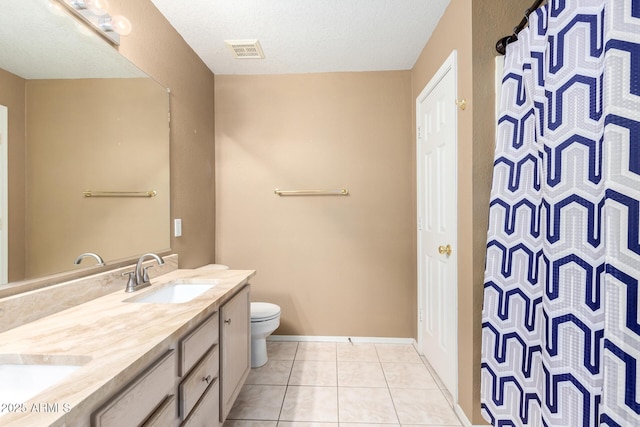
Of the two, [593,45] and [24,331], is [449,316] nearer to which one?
[593,45]

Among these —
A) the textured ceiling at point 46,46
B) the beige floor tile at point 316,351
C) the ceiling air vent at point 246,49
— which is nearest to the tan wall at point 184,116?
the textured ceiling at point 46,46

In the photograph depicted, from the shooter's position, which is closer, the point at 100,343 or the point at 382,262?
the point at 100,343

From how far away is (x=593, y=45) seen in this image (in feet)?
2.78

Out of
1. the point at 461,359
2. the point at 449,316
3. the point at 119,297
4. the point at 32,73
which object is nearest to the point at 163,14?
the point at 32,73

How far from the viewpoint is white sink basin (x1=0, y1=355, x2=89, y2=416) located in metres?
0.68

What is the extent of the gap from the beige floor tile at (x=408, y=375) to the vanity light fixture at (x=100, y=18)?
2.52 metres

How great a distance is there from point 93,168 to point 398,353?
7.70 ft

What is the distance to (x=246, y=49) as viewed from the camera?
80.7 inches

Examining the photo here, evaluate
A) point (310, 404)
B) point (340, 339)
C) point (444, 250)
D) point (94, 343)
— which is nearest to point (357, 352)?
point (340, 339)

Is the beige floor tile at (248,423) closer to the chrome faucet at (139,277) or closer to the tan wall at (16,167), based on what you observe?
the chrome faucet at (139,277)

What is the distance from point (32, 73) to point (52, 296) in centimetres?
80

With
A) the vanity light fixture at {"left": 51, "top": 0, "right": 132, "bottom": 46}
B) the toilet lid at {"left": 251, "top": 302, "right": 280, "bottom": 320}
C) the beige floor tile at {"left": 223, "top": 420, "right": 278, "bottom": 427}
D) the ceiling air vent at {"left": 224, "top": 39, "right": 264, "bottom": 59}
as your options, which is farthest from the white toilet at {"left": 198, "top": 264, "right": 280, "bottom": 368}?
the ceiling air vent at {"left": 224, "top": 39, "right": 264, "bottom": 59}

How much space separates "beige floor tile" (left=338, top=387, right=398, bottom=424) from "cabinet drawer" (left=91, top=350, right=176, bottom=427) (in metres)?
1.10

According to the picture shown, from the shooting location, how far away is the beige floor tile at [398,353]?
213cm
